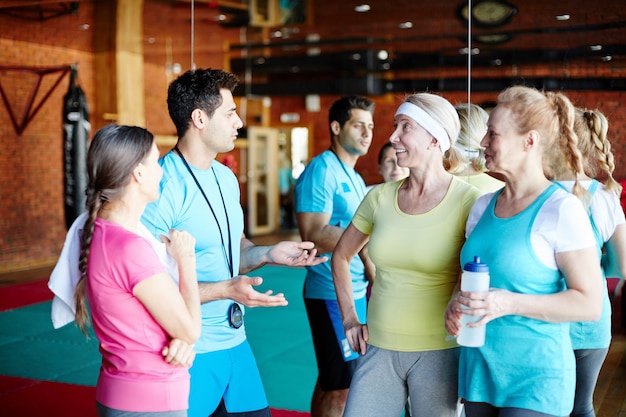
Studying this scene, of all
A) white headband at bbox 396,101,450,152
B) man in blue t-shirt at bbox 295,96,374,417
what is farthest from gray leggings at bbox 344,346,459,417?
man in blue t-shirt at bbox 295,96,374,417

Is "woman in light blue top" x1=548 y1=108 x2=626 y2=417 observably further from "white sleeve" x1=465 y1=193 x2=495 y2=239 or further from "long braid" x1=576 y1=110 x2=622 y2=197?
"white sleeve" x1=465 y1=193 x2=495 y2=239

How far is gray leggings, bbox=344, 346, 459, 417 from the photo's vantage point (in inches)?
85.8

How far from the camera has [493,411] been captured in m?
2.00

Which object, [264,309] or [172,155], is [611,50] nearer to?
[172,155]

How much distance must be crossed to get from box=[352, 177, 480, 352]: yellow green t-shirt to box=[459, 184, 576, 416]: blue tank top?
0.72ft

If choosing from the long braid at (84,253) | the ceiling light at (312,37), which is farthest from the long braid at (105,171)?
the ceiling light at (312,37)

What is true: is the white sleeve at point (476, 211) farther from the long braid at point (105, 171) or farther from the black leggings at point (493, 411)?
the long braid at point (105, 171)

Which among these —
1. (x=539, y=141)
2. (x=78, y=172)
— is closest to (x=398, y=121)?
(x=539, y=141)

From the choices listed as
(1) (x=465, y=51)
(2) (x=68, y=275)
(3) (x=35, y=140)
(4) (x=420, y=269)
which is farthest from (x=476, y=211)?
(1) (x=465, y=51)

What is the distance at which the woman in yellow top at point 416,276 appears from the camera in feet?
7.15

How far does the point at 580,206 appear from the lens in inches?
74.8

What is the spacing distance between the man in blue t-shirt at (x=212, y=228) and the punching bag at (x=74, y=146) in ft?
21.2

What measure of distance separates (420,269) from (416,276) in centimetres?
3

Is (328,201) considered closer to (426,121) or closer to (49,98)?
(426,121)
